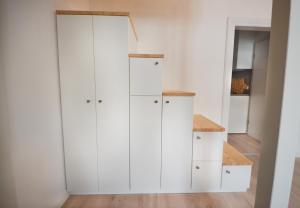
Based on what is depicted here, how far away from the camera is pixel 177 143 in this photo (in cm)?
162

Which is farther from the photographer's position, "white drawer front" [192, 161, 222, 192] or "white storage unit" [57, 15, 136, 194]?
"white drawer front" [192, 161, 222, 192]

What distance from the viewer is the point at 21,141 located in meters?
1.06

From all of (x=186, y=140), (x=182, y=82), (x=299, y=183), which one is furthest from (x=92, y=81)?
→ (x=299, y=183)

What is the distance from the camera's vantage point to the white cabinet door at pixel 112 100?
1479 mm

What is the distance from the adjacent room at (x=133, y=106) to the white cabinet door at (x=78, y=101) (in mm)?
10

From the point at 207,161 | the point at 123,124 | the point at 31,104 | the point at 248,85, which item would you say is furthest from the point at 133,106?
the point at 248,85

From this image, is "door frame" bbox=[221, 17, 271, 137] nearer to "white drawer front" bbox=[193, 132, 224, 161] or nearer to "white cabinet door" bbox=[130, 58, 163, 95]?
"white drawer front" bbox=[193, 132, 224, 161]

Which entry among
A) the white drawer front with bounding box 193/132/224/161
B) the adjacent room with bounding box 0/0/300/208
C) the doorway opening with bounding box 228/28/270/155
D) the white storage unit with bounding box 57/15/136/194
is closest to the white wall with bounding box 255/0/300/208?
the adjacent room with bounding box 0/0/300/208

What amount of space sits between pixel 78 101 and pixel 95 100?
18 centimetres

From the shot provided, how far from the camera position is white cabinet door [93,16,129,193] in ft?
4.85

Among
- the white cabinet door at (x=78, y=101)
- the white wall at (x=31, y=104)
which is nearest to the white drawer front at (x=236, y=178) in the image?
the white cabinet door at (x=78, y=101)

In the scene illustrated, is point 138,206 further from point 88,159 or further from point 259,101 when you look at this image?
point 259,101

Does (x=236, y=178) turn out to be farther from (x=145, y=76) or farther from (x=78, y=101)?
(x=78, y=101)

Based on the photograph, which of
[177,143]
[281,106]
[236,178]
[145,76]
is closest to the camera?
[281,106]
